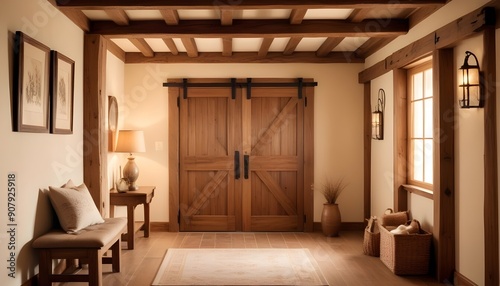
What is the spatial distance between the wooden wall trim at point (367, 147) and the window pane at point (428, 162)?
1.67m

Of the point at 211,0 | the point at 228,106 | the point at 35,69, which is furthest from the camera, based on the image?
the point at 228,106

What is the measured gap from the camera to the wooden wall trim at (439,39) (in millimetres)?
3299

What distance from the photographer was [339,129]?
21.4 ft

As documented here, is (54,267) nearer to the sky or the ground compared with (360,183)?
nearer to the ground

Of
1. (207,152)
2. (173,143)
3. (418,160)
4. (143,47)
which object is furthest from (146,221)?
(418,160)

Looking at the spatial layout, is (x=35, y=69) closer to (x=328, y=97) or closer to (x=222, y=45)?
(x=222, y=45)

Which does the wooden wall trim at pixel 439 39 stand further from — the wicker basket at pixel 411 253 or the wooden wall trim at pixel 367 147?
the wicker basket at pixel 411 253

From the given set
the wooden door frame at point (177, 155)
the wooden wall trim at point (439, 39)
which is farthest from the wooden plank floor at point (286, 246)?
the wooden wall trim at point (439, 39)

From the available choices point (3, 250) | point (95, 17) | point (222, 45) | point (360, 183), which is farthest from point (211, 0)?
point (360, 183)

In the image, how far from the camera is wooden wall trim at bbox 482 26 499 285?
3.20 metres

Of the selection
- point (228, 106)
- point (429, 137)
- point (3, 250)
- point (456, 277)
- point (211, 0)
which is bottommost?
point (456, 277)

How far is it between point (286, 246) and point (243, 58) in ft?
8.79

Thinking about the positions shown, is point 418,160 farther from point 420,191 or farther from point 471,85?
point 471,85

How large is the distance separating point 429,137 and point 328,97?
7.04 feet
